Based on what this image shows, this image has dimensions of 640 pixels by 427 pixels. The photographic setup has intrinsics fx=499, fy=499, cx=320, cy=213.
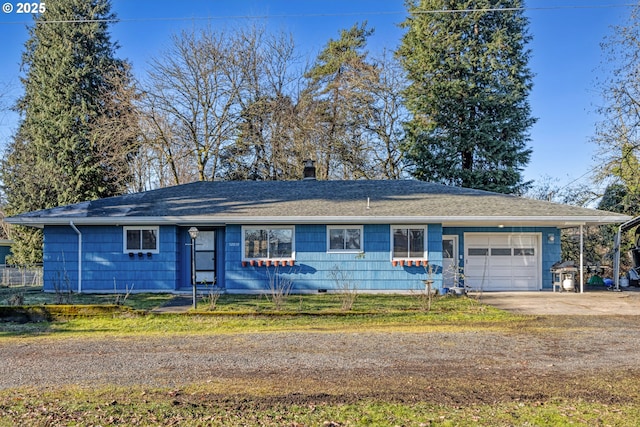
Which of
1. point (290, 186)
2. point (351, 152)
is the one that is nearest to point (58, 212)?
point (290, 186)

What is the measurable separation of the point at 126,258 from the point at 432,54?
17186mm

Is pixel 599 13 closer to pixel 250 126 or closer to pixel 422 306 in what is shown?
pixel 422 306

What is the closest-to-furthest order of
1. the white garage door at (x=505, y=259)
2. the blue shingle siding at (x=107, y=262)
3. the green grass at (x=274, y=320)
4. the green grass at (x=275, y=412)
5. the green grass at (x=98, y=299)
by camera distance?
the green grass at (x=275, y=412) < the green grass at (x=274, y=320) < the green grass at (x=98, y=299) < the blue shingle siding at (x=107, y=262) < the white garage door at (x=505, y=259)

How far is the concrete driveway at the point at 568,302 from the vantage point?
10.8 meters

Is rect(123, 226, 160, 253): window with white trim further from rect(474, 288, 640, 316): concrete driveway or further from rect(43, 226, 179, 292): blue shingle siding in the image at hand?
rect(474, 288, 640, 316): concrete driveway

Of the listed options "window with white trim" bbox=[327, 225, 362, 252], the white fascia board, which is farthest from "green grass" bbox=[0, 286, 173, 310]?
"window with white trim" bbox=[327, 225, 362, 252]

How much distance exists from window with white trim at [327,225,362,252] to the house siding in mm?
3132

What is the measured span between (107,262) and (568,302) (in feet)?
39.8

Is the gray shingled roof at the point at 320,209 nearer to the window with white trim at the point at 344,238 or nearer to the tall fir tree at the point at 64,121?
the window with white trim at the point at 344,238

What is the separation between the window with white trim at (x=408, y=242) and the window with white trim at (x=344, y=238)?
3.24ft

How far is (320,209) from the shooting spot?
14.2m

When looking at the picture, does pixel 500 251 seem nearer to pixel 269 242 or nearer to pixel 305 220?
pixel 305 220

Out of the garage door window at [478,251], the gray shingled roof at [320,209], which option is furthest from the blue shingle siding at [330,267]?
the garage door window at [478,251]

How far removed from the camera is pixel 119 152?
24141 millimetres
